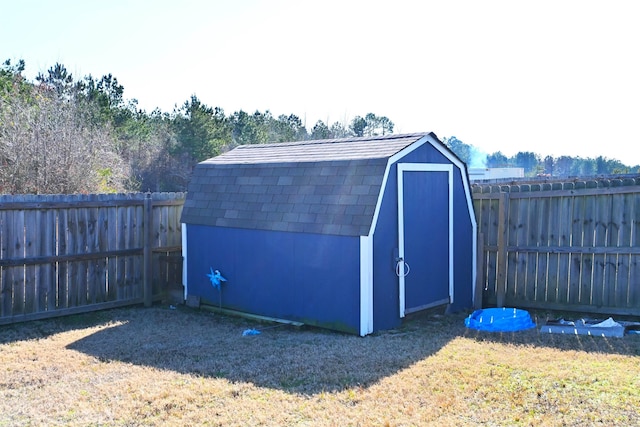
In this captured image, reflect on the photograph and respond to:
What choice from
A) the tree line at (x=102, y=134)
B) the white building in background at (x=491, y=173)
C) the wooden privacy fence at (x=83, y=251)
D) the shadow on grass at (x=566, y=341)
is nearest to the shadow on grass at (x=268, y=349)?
the shadow on grass at (x=566, y=341)

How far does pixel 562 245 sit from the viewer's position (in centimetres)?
884

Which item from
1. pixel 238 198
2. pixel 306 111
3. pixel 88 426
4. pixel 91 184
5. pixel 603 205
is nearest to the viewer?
pixel 88 426

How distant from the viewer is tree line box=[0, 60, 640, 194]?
1447 cm

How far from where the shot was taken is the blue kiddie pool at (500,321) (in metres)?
7.74

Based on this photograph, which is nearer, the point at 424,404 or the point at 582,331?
the point at 424,404

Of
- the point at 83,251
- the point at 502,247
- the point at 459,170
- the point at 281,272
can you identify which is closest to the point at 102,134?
the point at 83,251

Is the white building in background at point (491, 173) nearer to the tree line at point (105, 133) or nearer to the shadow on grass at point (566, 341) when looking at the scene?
the tree line at point (105, 133)

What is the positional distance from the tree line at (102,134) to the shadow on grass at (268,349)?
748cm

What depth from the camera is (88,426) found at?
4621mm

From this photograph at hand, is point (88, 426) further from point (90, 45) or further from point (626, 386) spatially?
point (90, 45)

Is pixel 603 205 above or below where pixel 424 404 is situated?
above

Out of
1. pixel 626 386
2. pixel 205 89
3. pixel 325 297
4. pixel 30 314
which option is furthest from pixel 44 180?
pixel 205 89

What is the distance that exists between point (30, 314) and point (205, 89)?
2285cm

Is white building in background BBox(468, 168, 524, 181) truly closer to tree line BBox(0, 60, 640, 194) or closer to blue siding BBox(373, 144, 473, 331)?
tree line BBox(0, 60, 640, 194)
